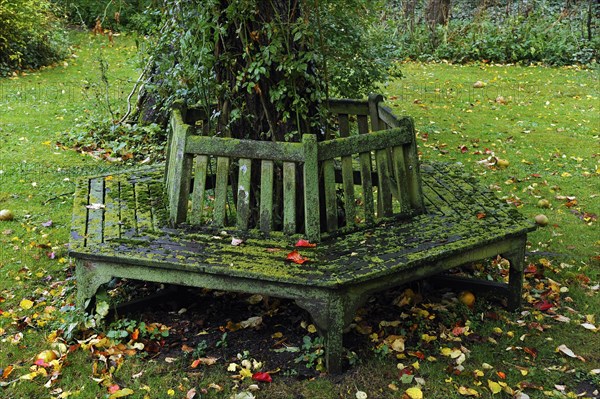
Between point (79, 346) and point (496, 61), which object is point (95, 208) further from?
point (496, 61)

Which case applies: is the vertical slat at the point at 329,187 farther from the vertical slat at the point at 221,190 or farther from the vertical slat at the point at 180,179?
the vertical slat at the point at 180,179

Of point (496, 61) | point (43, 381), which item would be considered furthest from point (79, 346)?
point (496, 61)

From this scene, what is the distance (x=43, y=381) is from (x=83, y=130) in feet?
16.8

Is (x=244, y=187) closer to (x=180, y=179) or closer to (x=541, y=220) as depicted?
(x=180, y=179)

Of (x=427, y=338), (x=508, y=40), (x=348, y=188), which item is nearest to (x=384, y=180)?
(x=348, y=188)

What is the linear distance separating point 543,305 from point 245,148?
223 centimetres

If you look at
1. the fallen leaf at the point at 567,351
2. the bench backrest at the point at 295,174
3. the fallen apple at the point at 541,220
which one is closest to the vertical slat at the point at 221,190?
the bench backrest at the point at 295,174

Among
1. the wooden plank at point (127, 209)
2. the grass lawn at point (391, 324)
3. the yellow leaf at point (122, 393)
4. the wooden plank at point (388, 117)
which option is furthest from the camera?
the wooden plank at point (388, 117)

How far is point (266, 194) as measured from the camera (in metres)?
3.81

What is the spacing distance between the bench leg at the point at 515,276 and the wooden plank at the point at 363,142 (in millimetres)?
961

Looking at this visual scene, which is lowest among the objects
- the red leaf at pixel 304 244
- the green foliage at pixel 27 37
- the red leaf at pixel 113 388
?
the red leaf at pixel 113 388

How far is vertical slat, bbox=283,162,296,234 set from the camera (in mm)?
3748

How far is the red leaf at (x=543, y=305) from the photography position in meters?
4.30

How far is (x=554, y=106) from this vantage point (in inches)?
389
